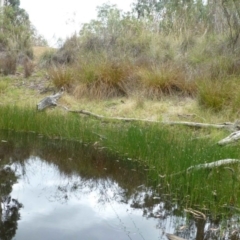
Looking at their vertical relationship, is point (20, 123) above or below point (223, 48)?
below

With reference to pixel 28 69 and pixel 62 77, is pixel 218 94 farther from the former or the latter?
pixel 28 69

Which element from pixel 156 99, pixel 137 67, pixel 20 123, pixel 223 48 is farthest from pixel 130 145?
pixel 223 48

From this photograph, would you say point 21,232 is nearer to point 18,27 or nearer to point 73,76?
point 73,76

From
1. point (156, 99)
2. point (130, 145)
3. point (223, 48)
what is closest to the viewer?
point (130, 145)

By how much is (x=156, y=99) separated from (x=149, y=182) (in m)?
4.30

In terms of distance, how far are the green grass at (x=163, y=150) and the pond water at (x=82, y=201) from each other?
0.62 feet

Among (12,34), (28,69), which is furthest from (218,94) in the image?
(12,34)

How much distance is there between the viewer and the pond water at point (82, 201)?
354 cm

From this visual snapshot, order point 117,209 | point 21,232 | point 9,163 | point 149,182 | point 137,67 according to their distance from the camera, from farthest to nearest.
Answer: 1. point 137,67
2. point 9,163
3. point 149,182
4. point 117,209
5. point 21,232

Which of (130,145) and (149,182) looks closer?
(149,182)

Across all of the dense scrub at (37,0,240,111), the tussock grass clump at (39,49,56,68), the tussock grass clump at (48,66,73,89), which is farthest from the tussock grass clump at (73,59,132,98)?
the tussock grass clump at (39,49,56,68)

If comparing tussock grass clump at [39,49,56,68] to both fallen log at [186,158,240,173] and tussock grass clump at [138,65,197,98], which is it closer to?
tussock grass clump at [138,65,197,98]

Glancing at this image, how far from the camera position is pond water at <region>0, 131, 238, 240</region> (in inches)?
139

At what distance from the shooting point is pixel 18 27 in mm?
15023
